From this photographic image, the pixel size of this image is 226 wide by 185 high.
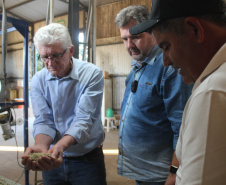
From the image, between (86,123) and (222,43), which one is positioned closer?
(222,43)

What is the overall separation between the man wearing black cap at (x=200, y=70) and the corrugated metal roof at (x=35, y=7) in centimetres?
812

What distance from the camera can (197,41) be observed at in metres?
0.51

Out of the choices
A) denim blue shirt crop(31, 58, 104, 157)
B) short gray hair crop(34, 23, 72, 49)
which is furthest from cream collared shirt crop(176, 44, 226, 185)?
short gray hair crop(34, 23, 72, 49)

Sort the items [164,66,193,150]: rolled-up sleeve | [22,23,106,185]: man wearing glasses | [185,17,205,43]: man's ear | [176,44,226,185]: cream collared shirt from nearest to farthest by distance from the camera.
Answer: [176,44,226,185]: cream collared shirt < [185,17,205,43]: man's ear < [164,66,193,150]: rolled-up sleeve < [22,23,106,185]: man wearing glasses

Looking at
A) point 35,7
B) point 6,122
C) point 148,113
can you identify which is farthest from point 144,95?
point 35,7

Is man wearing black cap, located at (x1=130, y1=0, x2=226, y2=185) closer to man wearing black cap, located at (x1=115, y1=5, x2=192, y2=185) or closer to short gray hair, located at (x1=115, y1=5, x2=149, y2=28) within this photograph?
man wearing black cap, located at (x1=115, y1=5, x2=192, y2=185)

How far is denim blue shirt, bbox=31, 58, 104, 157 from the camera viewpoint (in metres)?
1.38

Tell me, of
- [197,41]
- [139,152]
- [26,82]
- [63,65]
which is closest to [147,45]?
[63,65]

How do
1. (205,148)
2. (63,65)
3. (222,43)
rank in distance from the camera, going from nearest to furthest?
1. (205,148)
2. (222,43)
3. (63,65)

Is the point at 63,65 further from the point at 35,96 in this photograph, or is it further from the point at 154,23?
the point at 154,23

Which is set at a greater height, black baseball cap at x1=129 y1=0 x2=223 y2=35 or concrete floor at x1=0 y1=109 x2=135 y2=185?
black baseball cap at x1=129 y1=0 x2=223 y2=35

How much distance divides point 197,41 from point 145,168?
98 cm

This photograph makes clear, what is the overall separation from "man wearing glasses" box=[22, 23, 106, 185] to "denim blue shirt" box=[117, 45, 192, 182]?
235 millimetres

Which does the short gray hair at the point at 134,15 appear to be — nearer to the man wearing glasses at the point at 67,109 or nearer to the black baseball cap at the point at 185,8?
the man wearing glasses at the point at 67,109
